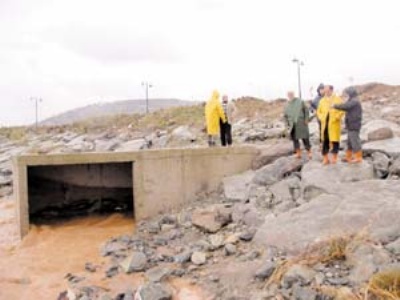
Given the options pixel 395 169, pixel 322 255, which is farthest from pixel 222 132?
pixel 322 255

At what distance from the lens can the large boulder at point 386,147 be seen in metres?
9.62

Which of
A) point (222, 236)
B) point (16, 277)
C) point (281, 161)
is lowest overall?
point (16, 277)

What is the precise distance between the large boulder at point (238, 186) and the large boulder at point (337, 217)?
1630mm

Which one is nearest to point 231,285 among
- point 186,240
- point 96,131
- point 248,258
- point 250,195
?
point 248,258

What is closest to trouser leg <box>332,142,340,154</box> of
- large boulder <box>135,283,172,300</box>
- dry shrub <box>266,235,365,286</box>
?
dry shrub <box>266,235,365,286</box>

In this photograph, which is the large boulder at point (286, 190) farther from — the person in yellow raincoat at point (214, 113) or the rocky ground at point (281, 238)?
the person in yellow raincoat at point (214, 113)

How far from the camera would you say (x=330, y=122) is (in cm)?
955

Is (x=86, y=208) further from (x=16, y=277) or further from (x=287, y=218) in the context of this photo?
(x=287, y=218)

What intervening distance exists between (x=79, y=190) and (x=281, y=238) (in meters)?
6.48

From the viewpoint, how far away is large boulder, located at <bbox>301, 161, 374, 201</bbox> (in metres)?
9.03

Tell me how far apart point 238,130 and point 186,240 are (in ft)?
27.6

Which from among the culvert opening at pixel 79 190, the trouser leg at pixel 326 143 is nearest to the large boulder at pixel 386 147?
the trouser leg at pixel 326 143

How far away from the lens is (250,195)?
10258 millimetres

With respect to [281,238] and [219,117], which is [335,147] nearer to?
[281,238]
